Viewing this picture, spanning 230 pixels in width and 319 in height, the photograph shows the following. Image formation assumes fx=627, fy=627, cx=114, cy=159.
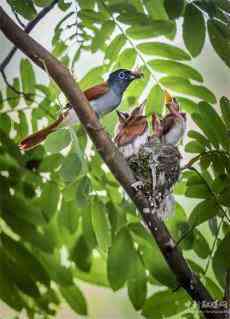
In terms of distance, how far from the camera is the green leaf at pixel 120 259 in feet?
3.73

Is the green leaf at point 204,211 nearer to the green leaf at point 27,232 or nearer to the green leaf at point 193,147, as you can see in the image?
the green leaf at point 193,147

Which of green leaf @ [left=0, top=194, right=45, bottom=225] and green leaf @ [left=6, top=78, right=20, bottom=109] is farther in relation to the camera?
green leaf @ [left=6, top=78, right=20, bottom=109]

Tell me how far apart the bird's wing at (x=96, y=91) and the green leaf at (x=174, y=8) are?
186 mm

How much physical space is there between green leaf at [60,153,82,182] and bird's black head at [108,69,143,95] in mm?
150

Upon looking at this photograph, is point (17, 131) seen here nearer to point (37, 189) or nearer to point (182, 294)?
point (37, 189)

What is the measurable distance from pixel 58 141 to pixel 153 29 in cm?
30

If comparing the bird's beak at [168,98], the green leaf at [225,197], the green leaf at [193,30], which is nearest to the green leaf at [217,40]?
the green leaf at [193,30]

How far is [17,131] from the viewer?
1215 mm

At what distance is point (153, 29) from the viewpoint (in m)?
1.21

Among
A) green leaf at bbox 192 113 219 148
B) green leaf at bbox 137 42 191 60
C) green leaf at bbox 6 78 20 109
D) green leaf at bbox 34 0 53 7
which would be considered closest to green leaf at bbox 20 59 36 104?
green leaf at bbox 6 78 20 109

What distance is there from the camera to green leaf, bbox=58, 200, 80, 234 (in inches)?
46.5

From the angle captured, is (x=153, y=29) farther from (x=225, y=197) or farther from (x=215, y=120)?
(x=225, y=197)

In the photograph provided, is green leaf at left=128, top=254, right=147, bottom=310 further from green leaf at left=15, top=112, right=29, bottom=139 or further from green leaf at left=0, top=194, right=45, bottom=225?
green leaf at left=15, top=112, right=29, bottom=139

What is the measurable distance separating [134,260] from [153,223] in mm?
81
